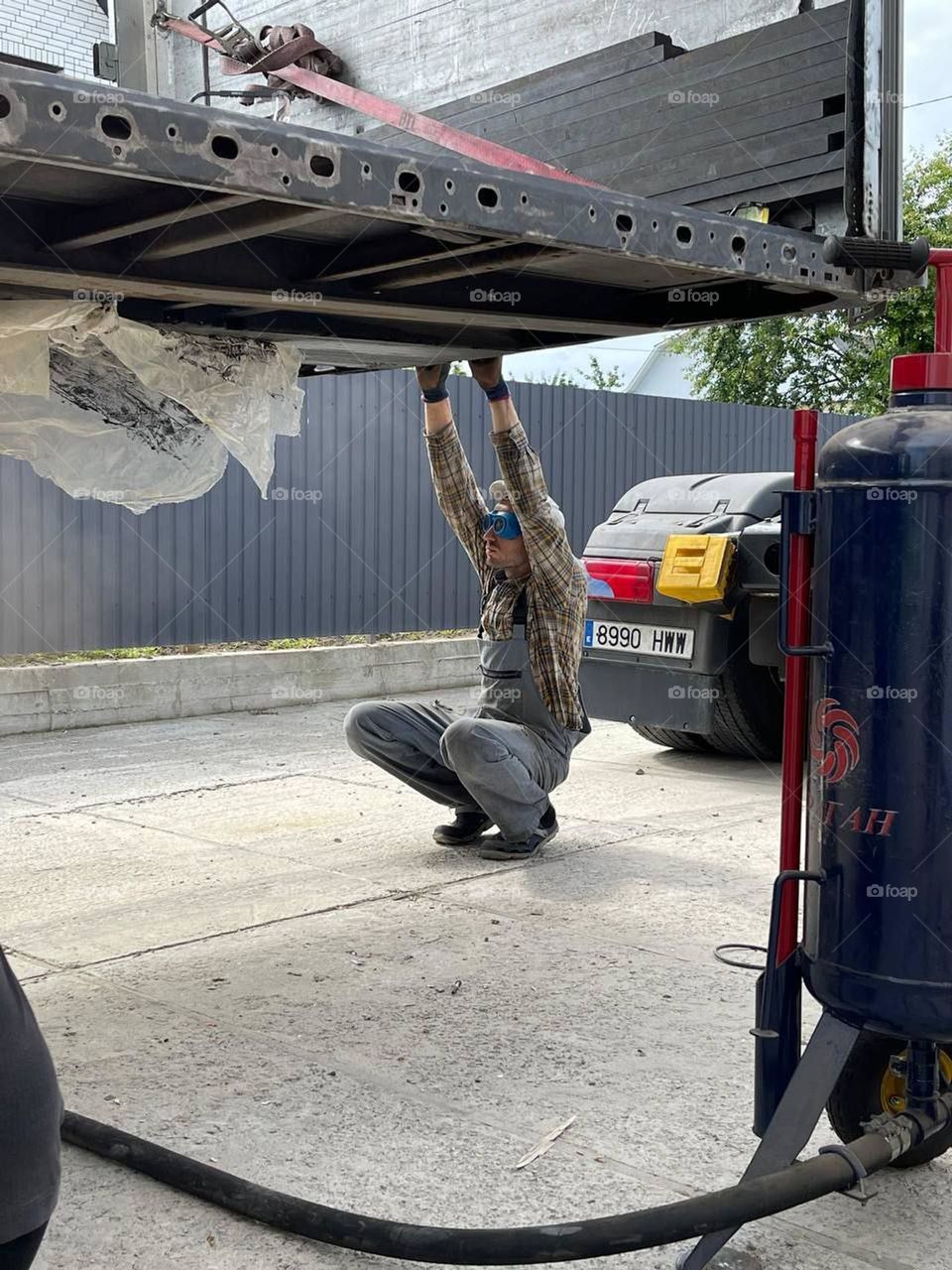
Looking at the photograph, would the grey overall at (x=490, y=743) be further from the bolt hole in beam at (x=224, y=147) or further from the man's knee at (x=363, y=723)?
the bolt hole in beam at (x=224, y=147)

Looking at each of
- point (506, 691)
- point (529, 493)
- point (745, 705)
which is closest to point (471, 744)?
point (506, 691)

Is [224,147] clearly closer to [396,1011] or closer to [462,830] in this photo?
[396,1011]

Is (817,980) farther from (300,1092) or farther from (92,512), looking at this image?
(92,512)

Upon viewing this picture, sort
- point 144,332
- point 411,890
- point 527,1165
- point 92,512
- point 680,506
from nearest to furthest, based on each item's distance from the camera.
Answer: point 527,1165
point 144,332
point 411,890
point 680,506
point 92,512

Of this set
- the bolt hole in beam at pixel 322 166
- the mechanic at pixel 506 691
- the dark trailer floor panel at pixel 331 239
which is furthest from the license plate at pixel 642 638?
the bolt hole in beam at pixel 322 166

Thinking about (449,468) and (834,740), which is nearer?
(834,740)

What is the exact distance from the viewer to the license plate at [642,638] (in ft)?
23.6

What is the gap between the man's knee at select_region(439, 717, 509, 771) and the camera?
5445mm

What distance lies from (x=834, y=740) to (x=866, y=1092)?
31.8 inches

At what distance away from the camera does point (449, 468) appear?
557cm

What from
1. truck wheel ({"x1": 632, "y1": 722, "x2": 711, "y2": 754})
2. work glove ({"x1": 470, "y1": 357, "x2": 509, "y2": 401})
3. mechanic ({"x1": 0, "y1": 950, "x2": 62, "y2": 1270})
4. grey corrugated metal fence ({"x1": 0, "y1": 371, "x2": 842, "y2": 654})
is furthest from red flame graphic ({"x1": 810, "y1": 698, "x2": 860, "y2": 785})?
Answer: grey corrugated metal fence ({"x1": 0, "y1": 371, "x2": 842, "y2": 654})

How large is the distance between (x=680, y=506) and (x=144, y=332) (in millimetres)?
4437

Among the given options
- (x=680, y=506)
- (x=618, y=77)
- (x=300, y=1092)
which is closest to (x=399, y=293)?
(x=618, y=77)

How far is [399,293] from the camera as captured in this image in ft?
12.6
